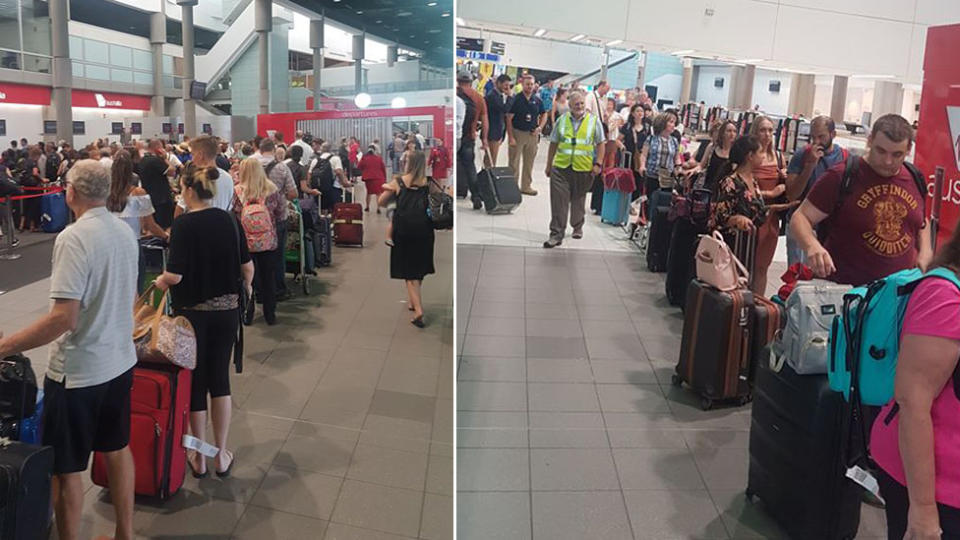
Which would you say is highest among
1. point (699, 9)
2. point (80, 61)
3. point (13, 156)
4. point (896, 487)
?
point (699, 9)

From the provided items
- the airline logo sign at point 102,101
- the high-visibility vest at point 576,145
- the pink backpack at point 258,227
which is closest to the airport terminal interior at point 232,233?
the airline logo sign at point 102,101

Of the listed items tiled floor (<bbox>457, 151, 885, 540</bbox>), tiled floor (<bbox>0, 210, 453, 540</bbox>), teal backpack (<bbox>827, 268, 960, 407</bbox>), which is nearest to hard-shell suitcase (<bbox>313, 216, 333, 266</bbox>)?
tiled floor (<bbox>457, 151, 885, 540</bbox>)

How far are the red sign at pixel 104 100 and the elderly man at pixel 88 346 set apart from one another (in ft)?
0.46

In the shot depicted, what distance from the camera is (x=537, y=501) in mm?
2818

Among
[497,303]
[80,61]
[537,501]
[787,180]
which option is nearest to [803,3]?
[787,180]

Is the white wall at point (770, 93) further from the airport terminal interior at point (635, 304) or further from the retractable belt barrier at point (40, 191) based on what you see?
the retractable belt barrier at point (40, 191)

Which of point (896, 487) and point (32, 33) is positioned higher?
point (32, 33)

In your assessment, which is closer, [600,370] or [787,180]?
[600,370]

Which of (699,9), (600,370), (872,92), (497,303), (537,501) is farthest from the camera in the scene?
(872,92)

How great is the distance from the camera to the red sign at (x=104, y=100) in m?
1.53

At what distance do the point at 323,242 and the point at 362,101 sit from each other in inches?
111

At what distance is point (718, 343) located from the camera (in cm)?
367

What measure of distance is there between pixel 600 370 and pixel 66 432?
10.3 feet

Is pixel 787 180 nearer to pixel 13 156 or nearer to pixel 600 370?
pixel 600 370
